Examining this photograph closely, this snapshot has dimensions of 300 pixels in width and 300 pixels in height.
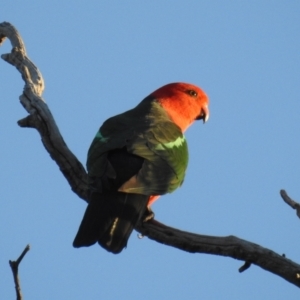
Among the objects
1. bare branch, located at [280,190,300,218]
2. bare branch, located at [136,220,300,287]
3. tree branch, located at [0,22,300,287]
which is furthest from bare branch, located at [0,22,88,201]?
bare branch, located at [280,190,300,218]

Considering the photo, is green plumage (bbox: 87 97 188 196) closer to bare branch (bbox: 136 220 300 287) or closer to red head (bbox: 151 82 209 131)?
bare branch (bbox: 136 220 300 287)

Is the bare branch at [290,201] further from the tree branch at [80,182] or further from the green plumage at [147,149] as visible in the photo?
the green plumage at [147,149]

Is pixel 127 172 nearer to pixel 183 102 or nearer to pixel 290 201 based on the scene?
pixel 290 201

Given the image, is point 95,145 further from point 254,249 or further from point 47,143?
point 254,249

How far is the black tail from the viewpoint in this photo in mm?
5148

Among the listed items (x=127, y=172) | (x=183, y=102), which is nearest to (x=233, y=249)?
(x=127, y=172)

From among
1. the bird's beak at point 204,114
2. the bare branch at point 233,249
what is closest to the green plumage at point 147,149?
the bare branch at point 233,249

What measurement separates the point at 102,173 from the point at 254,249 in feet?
4.72

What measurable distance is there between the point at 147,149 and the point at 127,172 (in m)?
0.36

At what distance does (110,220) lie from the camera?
5.23 meters

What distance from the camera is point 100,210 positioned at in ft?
17.4

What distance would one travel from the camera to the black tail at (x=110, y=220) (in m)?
5.15

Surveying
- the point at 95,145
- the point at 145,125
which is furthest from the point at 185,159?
the point at 95,145

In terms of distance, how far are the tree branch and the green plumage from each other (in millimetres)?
256
